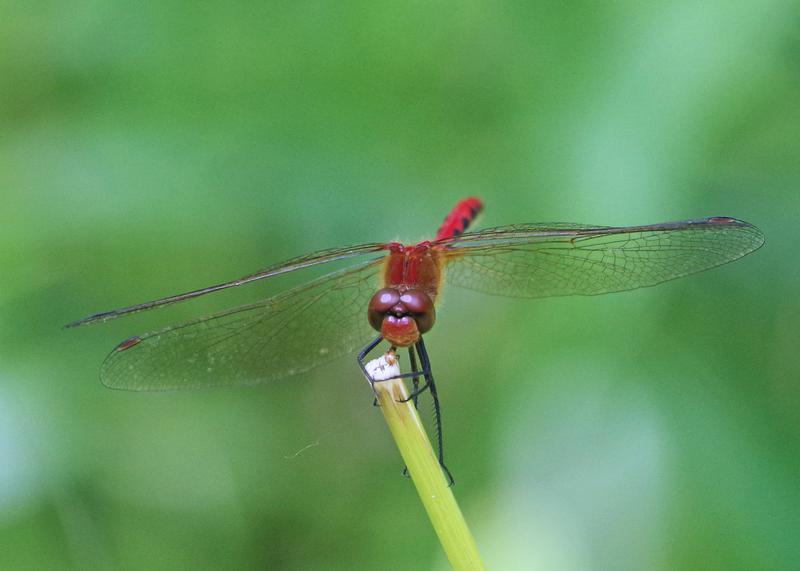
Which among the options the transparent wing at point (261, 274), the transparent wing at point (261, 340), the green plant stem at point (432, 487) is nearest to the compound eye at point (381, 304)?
the transparent wing at point (261, 274)

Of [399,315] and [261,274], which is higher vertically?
[261,274]

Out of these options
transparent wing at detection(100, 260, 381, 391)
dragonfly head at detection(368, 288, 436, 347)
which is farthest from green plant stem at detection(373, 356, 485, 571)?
transparent wing at detection(100, 260, 381, 391)

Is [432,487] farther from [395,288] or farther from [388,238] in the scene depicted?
[388,238]

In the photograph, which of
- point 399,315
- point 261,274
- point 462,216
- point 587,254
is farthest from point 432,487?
point 462,216

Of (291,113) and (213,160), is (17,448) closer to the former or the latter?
(213,160)

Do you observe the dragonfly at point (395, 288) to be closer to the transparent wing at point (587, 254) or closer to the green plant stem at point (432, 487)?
the transparent wing at point (587, 254)

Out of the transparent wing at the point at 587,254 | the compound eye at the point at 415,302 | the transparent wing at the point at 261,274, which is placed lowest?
the transparent wing at the point at 587,254
